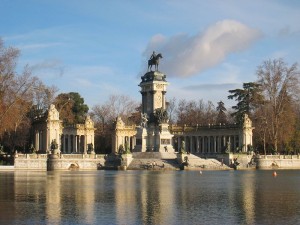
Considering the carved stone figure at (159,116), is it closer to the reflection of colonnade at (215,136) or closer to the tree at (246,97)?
the reflection of colonnade at (215,136)

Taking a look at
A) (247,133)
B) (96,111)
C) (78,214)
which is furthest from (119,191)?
(96,111)

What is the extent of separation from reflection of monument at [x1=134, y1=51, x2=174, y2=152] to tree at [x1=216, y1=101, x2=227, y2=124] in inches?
1433

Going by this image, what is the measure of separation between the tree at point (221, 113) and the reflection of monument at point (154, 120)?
1433 inches

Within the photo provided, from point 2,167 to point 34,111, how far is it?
28861mm

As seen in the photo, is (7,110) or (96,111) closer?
(7,110)

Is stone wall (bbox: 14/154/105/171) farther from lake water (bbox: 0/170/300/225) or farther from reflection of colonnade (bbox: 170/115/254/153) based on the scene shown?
lake water (bbox: 0/170/300/225)

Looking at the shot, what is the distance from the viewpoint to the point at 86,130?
94.8 m

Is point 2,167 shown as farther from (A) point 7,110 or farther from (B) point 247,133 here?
(B) point 247,133

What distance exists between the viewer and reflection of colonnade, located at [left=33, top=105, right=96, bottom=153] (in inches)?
3423

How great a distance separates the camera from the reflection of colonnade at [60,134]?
86938mm

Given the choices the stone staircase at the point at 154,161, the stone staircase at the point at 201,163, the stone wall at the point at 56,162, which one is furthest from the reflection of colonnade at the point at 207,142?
the stone wall at the point at 56,162

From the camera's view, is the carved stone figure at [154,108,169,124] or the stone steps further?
the carved stone figure at [154,108,169,124]

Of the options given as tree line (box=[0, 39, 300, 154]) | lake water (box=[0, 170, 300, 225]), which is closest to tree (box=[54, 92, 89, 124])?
tree line (box=[0, 39, 300, 154])

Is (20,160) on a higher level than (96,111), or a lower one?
lower
